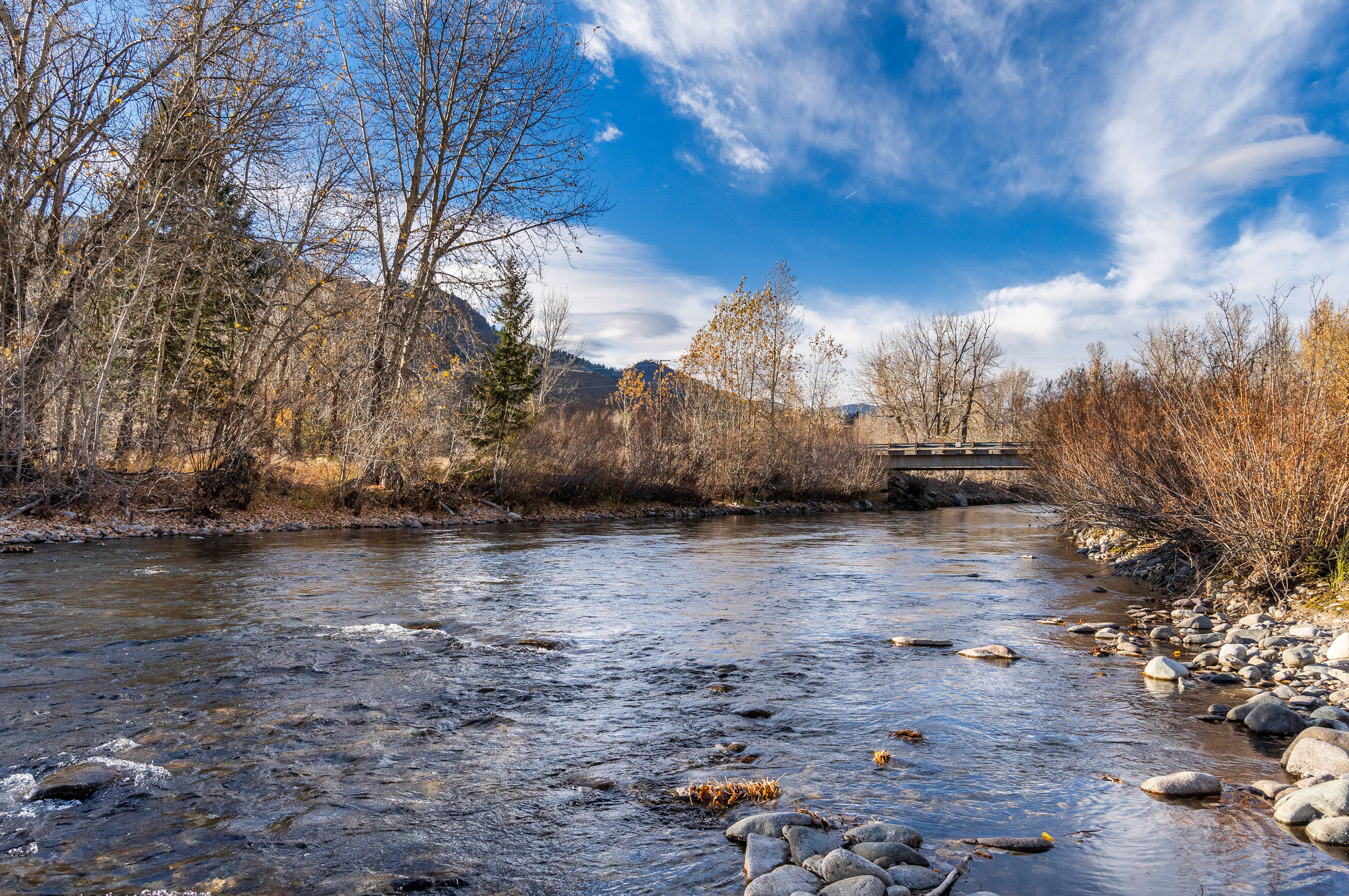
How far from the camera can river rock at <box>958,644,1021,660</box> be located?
7.27 meters

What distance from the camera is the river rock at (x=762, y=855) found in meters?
3.20

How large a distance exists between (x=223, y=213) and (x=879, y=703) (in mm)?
18252

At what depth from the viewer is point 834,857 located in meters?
3.16

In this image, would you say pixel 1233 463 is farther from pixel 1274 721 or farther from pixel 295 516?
pixel 295 516

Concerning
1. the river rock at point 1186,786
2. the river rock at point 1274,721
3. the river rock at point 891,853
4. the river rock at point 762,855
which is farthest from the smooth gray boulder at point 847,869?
the river rock at point 1274,721

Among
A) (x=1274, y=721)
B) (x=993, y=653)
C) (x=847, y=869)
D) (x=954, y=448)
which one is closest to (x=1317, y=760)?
(x=1274, y=721)

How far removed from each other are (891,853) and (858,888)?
0.43m

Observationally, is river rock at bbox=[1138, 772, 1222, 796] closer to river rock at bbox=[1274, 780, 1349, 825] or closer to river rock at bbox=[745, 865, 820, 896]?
river rock at bbox=[1274, 780, 1349, 825]

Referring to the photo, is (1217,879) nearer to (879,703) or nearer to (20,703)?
(879,703)

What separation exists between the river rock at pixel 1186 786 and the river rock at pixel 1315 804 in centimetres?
31

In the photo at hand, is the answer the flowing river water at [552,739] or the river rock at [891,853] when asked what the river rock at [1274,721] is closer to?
the flowing river water at [552,739]

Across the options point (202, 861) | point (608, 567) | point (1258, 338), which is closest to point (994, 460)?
point (1258, 338)

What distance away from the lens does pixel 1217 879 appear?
10.6 ft

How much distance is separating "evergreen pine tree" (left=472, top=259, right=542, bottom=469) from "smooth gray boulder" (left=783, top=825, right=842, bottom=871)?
2162cm
